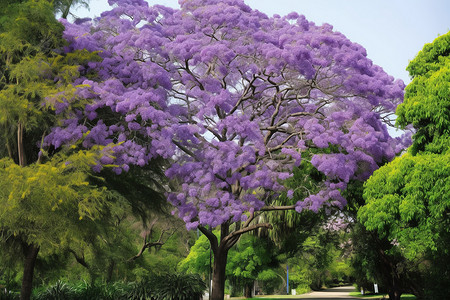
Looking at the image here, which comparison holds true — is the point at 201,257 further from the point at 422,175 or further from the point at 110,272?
the point at 422,175

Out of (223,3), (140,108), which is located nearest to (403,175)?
(140,108)

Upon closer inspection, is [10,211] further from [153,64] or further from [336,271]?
[336,271]

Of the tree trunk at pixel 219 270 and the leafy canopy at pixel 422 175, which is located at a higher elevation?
the leafy canopy at pixel 422 175

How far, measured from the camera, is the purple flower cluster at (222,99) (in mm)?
19125

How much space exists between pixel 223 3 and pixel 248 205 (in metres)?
8.11

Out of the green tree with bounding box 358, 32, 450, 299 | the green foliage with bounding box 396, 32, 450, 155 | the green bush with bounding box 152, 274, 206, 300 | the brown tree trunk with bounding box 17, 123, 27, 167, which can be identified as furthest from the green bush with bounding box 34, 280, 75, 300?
the green foliage with bounding box 396, 32, 450, 155

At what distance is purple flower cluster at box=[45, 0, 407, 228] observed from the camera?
62.7 feet

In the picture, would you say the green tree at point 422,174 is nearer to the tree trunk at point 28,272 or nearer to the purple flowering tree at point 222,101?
the purple flowering tree at point 222,101

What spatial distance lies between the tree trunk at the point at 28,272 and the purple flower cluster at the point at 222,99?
4.71 meters

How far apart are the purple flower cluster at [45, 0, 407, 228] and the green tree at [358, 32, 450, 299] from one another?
3.07 metres

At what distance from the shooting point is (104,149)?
17938 millimetres

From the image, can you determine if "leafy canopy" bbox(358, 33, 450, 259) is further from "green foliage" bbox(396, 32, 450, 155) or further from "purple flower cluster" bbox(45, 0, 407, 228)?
"purple flower cluster" bbox(45, 0, 407, 228)

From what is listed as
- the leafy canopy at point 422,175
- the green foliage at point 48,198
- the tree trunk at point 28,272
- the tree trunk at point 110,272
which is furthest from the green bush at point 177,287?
the tree trunk at point 110,272

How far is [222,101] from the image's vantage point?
2002 cm
